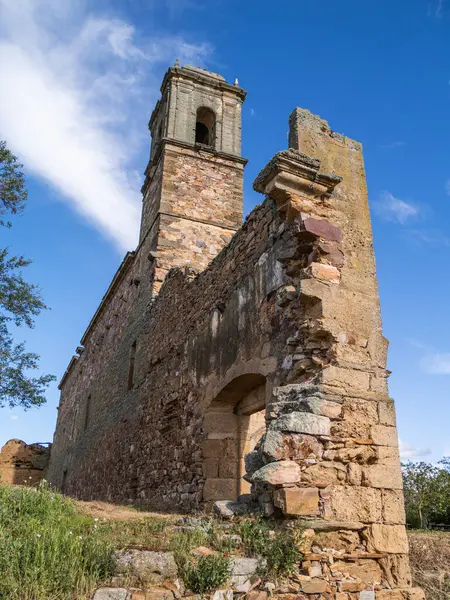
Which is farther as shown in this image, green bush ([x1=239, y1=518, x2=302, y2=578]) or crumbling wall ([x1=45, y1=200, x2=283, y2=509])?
crumbling wall ([x1=45, y1=200, x2=283, y2=509])

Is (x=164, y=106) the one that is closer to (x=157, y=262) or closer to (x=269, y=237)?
(x=157, y=262)

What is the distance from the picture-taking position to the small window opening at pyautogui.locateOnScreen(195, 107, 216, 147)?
16812 mm

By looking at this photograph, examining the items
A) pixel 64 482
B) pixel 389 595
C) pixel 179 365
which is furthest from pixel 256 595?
pixel 64 482

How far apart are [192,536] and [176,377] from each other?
17.0ft

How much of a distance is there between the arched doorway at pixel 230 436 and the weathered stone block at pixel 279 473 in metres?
2.33

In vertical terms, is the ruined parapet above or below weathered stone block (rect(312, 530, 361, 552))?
above

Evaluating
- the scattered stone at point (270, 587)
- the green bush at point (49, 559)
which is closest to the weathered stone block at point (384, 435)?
the scattered stone at point (270, 587)

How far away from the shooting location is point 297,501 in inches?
159

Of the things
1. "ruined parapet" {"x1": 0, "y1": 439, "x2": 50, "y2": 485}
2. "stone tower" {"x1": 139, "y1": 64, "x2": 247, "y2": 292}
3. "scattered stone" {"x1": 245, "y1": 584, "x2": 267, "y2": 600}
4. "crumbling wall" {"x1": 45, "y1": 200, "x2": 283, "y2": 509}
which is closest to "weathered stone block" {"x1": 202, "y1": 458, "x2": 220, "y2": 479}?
"crumbling wall" {"x1": 45, "y1": 200, "x2": 283, "y2": 509}

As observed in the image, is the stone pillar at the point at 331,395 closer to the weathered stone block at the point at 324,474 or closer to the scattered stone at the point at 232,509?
the weathered stone block at the point at 324,474

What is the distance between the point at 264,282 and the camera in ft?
19.3

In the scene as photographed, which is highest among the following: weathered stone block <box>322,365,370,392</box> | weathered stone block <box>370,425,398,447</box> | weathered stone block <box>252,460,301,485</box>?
weathered stone block <box>322,365,370,392</box>

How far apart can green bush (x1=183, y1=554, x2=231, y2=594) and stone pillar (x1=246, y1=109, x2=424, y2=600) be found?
0.77m

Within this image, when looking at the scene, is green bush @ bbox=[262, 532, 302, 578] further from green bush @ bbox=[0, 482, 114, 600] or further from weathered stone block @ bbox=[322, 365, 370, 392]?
weathered stone block @ bbox=[322, 365, 370, 392]
